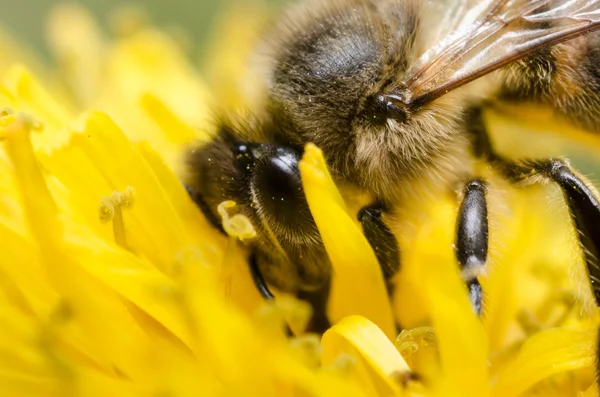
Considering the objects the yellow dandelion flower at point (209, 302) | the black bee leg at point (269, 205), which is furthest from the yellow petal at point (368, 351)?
the black bee leg at point (269, 205)

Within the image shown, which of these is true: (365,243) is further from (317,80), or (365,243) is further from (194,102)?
(194,102)

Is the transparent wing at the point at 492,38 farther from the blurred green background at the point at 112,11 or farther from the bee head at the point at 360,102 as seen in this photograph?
the blurred green background at the point at 112,11

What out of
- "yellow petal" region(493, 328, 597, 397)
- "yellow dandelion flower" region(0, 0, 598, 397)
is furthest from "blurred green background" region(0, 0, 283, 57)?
"yellow petal" region(493, 328, 597, 397)

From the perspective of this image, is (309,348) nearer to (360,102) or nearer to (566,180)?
(360,102)

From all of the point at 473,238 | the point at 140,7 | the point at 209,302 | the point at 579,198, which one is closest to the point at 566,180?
the point at 579,198

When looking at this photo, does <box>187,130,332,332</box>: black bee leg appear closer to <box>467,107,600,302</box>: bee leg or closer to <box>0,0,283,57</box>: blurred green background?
<box>467,107,600,302</box>: bee leg

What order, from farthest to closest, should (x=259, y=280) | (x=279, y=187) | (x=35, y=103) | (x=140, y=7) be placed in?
(x=140, y=7), (x=35, y=103), (x=259, y=280), (x=279, y=187)
